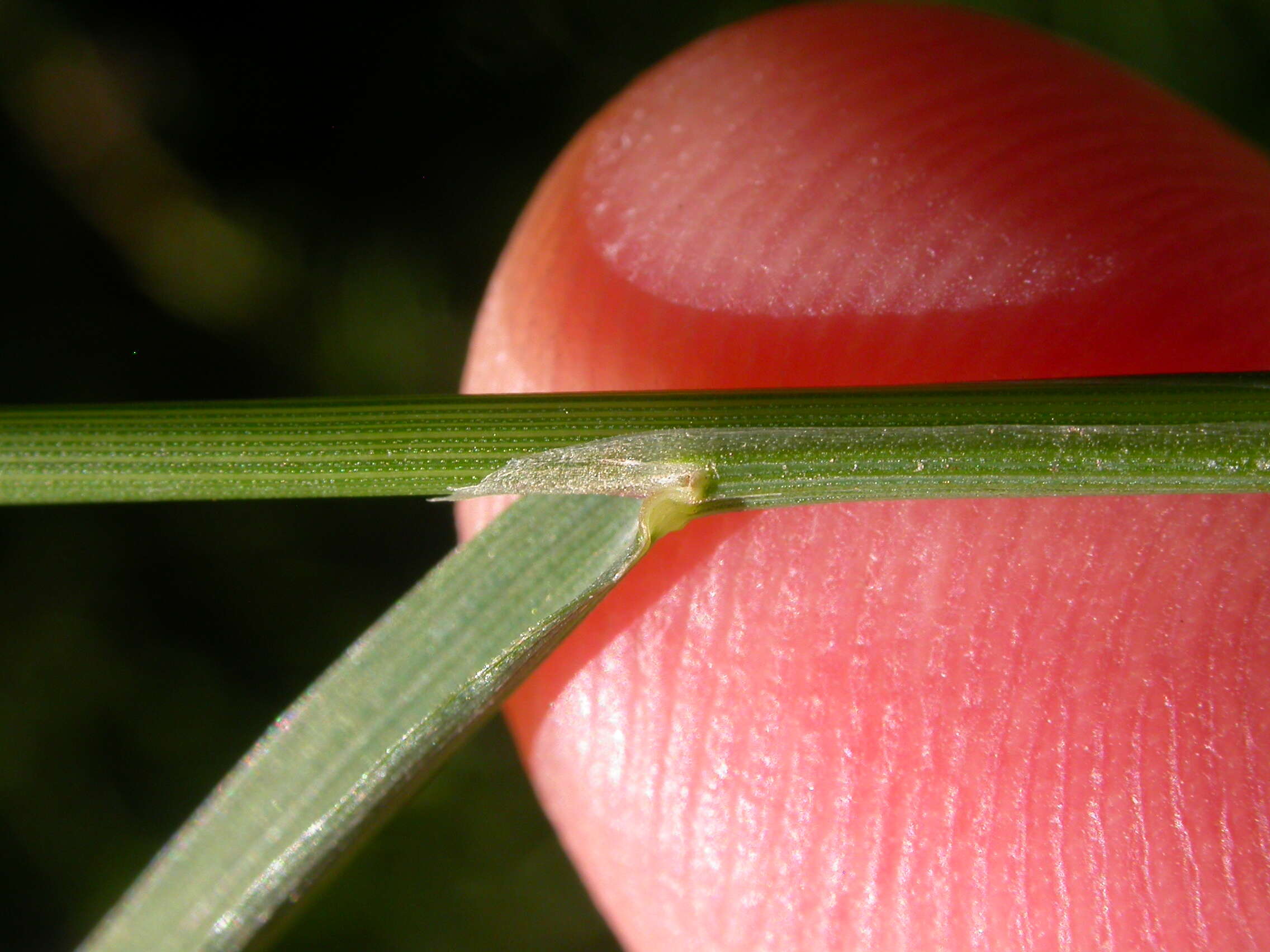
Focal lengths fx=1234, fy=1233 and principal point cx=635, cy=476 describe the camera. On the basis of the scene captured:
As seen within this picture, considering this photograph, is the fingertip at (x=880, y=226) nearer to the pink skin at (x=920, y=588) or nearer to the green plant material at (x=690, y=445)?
the pink skin at (x=920, y=588)

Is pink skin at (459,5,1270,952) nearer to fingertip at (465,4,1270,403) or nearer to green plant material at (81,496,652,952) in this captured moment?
fingertip at (465,4,1270,403)

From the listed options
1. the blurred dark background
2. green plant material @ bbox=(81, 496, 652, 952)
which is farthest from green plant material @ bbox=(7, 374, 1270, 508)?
the blurred dark background

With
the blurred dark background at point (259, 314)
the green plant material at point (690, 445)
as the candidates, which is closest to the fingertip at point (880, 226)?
the green plant material at point (690, 445)

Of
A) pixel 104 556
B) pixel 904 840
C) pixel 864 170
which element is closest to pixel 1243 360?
pixel 864 170

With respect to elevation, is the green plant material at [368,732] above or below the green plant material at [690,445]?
below

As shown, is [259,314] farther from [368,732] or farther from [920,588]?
[920,588]
